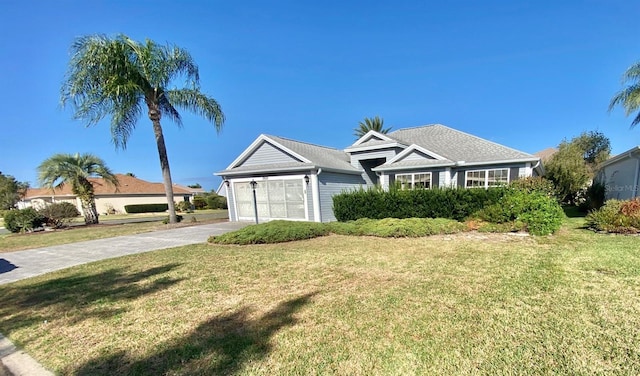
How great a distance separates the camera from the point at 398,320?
3.34 m

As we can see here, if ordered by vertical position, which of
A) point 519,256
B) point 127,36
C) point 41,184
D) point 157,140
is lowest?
point 519,256

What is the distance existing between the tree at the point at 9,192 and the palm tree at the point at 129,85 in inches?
1428

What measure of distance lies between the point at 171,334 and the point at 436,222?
8806mm

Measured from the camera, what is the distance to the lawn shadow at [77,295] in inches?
160

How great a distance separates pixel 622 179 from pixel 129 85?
2516 centimetres

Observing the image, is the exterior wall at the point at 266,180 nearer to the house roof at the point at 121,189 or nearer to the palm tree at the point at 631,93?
the palm tree at the point at 631,93

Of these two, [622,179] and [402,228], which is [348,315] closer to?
[402,228]

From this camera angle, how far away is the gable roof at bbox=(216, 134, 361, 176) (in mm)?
14414

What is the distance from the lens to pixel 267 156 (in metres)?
16.0

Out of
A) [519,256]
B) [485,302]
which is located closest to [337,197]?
[519,256]

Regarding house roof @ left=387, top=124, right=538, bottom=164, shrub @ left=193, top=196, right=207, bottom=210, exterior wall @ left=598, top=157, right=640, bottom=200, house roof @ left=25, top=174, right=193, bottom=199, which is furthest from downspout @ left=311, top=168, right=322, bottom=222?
house roof @ left=25, top=174, right=193, bottom=199

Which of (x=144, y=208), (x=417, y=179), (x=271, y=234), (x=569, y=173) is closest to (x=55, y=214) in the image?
(x=271, y=234)

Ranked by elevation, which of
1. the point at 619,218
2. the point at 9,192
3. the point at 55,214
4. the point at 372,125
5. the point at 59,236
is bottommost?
the point at 59,236

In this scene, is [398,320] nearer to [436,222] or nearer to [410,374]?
[410,374]
